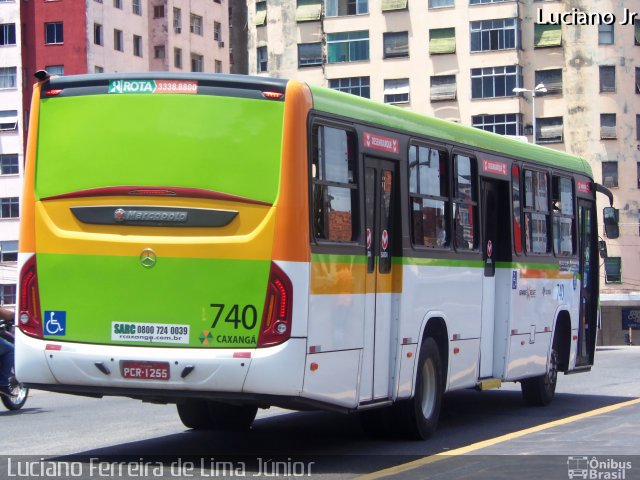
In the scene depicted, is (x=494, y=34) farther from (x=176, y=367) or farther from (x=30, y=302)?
(x=176, y=367)

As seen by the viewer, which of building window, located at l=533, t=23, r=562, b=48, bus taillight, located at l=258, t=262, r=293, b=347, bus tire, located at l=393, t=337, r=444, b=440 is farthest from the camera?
building window, located at l=533, t=23, r=562, b=48

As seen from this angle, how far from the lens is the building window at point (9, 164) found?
8044 cm

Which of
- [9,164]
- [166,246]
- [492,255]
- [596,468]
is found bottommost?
[596,468]

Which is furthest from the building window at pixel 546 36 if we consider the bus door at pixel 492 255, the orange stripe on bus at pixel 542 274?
the bus door at pixel 492 255

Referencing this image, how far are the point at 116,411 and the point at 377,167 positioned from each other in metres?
5.94

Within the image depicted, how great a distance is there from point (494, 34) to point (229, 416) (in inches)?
2595

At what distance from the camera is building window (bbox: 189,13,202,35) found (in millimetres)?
87500

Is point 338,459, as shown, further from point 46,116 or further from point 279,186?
point 46,116

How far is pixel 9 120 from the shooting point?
8038 cm

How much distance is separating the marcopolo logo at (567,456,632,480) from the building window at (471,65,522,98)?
66501 millimetres

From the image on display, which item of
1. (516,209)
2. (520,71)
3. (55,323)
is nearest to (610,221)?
(516,209)

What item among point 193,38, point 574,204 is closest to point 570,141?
point 193,38

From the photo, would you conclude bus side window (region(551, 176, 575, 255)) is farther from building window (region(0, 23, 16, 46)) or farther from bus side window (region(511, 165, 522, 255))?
building window (region(0, 23, 16, 46))

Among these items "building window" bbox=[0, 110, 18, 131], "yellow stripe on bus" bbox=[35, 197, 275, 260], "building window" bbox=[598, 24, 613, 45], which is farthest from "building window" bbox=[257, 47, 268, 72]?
"yellow stripe on bus" bbox=[35, 197, 275, 260]
